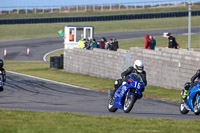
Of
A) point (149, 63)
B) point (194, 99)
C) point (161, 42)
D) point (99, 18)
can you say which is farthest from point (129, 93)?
point (99, 18)

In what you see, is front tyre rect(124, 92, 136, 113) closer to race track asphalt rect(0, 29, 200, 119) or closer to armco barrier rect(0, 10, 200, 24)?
race track asphalt rect(0, 29, 200, 119)

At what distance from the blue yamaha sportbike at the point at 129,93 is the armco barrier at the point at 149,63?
8.28 m

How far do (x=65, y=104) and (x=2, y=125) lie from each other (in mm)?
7129

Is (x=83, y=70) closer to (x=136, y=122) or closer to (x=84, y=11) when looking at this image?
(x=136, y=122)

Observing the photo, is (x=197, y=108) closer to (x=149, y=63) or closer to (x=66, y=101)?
(x=66, y=101)

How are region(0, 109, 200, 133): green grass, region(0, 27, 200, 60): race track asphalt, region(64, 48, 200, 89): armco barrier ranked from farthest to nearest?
region(0, 27, 200, 60): race track asphalt
region(64, 48, 200, 89): armco barrier
region(0, 109, 200, 133): green grass

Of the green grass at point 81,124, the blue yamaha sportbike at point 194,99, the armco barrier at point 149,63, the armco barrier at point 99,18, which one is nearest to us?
the green grass at point 81,124

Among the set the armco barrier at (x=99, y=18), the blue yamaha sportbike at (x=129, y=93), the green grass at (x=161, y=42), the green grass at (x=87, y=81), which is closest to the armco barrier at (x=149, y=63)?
the green grass at (x=87, y=81)

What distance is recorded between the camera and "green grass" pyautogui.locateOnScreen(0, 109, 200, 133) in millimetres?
8906

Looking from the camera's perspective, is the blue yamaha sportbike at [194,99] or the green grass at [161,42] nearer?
the blue yamaha sportbike at [194,99]

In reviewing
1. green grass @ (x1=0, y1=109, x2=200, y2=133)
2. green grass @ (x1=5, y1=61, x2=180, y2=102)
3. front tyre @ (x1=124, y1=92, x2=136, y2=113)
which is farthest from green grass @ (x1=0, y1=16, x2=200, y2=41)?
green grass @ (x1=0, y1=109, x2=200, y2=133)

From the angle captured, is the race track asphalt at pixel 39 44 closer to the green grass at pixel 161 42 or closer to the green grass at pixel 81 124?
the green grass at pixel 161 42

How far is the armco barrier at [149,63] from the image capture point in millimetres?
21266

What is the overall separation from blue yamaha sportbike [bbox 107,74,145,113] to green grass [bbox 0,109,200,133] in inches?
51.1
